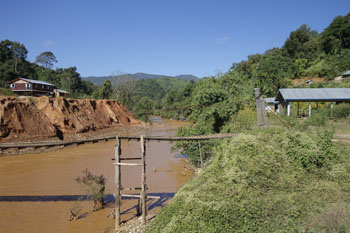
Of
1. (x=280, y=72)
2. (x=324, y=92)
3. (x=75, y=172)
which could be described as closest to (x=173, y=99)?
(x=280, y=72)

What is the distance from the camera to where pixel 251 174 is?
21.2 ft

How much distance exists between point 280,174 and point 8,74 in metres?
45.2

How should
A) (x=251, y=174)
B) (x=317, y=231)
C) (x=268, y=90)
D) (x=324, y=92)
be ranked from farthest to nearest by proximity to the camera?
(x=268, y=90), (x=324, y=92), (x=251, y=174), (x=317, y=231)

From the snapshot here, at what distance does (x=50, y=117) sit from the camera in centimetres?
2628

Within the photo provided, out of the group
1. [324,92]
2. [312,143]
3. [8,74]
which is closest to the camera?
[312,143]

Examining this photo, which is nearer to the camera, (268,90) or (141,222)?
(141,222)

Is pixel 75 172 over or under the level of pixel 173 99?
under

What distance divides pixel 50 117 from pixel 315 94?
2581 cm

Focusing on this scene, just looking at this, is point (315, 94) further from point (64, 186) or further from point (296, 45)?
point (296, 45)

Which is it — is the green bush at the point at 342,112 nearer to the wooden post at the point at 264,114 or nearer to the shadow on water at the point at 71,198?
the wooden post at the point at 264,114

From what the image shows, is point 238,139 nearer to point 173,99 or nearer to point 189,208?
point 189,208

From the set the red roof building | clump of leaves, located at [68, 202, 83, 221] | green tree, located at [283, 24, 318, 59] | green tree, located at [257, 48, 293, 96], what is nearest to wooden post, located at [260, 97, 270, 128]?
clump of leaves, located at [68, 202, 83, 221]

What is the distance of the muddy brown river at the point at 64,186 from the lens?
840 centimetres

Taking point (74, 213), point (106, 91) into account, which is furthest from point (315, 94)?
point (106, 91)
